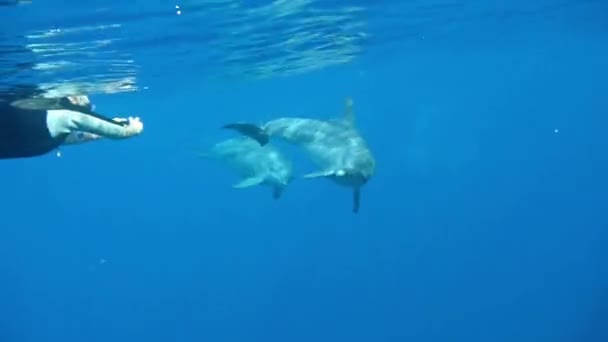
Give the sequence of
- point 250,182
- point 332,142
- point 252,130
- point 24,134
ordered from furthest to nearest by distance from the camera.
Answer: point 250,182 < point 332,142 < point 252,130 < point 24,134

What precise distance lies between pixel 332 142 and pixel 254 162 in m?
3.34

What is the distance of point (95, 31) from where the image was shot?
14164mm

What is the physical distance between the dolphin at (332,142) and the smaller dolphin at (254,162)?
44.4 inches

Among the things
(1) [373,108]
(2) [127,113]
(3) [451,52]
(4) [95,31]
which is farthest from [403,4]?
(1) [373,108]

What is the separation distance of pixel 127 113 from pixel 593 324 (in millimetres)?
27801

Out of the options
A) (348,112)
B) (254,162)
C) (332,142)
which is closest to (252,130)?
(332,142)

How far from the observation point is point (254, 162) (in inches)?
727

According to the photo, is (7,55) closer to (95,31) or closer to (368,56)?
(95,31)

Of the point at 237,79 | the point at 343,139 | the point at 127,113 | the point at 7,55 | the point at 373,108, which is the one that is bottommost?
the point at 373,108

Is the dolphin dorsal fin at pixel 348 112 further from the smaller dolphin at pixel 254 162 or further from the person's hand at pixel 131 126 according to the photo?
the person's hand at pixel 131 126

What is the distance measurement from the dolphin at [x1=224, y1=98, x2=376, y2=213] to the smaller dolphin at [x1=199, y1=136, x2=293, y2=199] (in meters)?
1.13

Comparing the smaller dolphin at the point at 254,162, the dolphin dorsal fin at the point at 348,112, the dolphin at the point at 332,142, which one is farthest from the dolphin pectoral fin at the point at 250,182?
the dolphin dorsal fin at the point at 348,112

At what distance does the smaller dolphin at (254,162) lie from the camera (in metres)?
17.7

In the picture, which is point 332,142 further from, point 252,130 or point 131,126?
point 131,126
